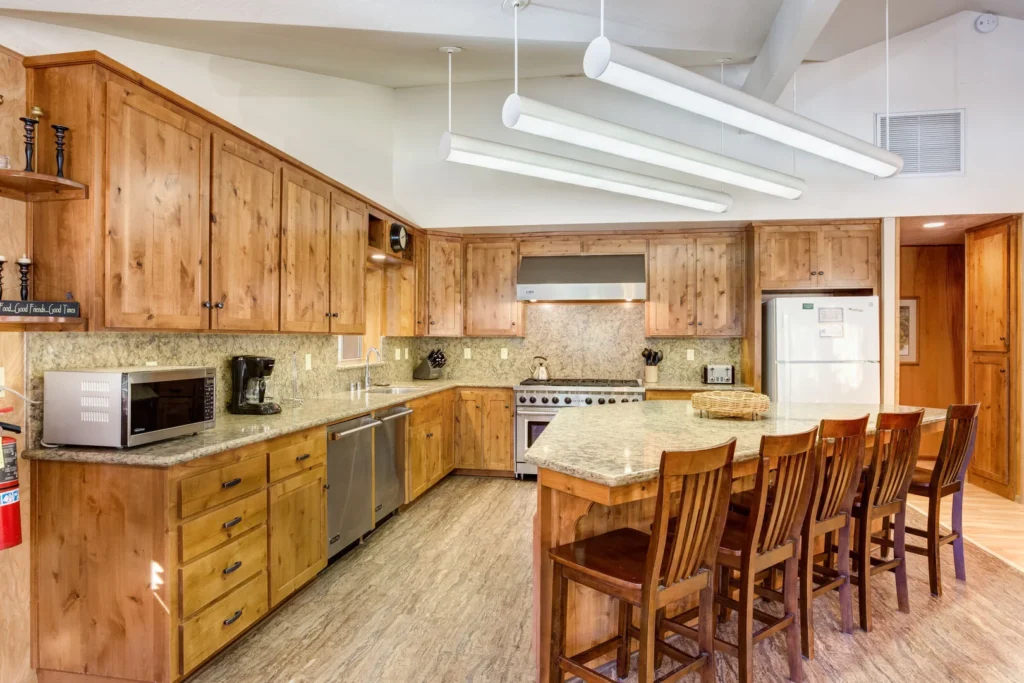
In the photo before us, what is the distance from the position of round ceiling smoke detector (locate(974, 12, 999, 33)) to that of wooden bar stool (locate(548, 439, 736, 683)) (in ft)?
16.6

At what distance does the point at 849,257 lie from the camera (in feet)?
16.1

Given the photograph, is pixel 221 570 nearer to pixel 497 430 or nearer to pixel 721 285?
pixel 497 430

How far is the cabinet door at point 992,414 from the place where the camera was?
4.74 meters

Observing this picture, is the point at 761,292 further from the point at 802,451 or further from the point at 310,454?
the point at 310,454

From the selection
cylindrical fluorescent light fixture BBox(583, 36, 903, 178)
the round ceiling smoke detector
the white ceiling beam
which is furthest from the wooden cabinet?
the round ceiling smoke detector

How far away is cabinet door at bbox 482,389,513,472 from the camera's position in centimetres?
536

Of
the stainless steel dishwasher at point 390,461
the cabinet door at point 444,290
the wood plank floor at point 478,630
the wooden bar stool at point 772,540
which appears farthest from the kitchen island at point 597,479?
the cabinet door at point 444,290

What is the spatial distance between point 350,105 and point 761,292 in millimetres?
3884

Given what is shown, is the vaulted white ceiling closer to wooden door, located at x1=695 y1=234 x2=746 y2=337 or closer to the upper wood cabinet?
the upper wood cabinet

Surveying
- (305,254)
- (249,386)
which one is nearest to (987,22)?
(305,254)

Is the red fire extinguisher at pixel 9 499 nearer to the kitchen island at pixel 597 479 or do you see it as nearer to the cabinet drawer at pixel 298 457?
the cabinet drawer at pixel 298 457

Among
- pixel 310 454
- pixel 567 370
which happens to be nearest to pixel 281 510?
pixel 310 454

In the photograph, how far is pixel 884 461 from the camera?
266 centimetres

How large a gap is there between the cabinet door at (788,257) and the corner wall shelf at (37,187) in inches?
191
